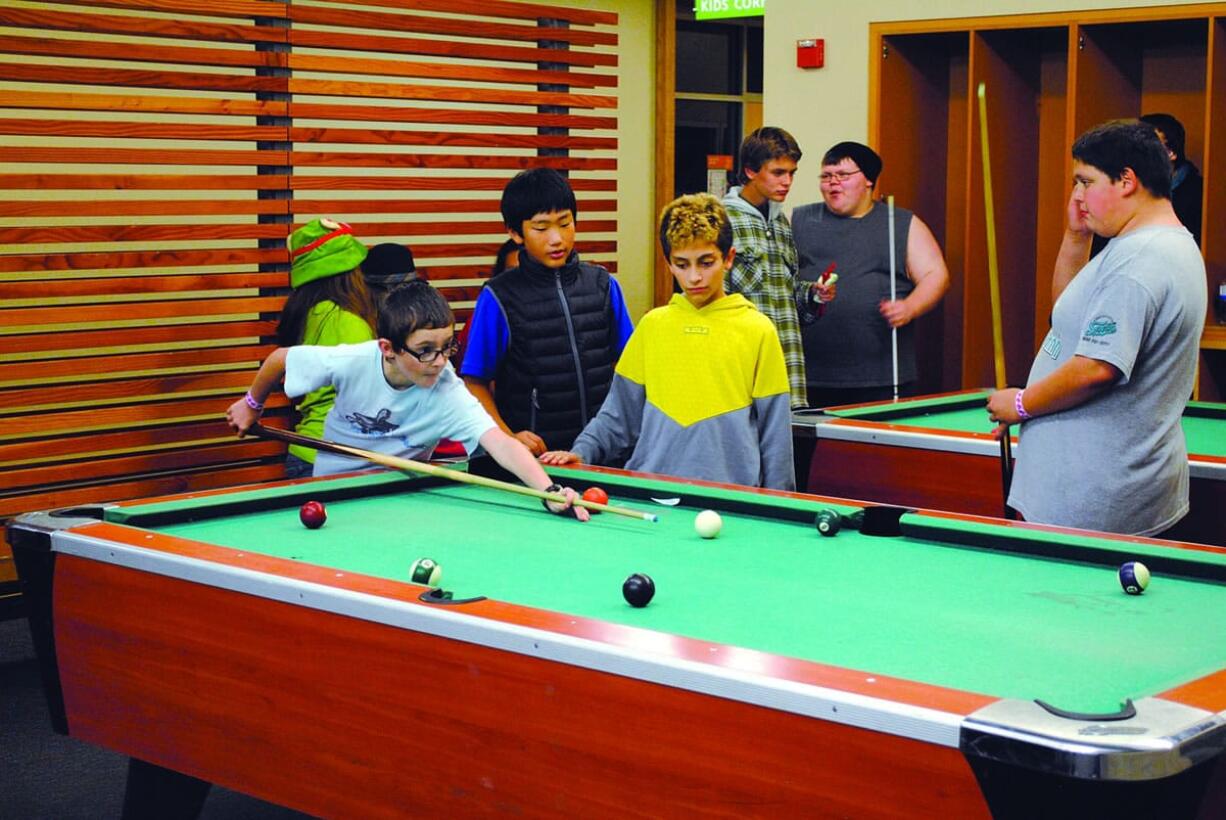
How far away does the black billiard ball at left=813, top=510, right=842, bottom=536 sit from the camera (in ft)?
9.56

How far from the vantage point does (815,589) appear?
8.19 feet

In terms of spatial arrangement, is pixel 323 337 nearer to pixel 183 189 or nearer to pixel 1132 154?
pixel 183 189

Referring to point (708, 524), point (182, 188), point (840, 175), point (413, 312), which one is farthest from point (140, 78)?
point (708, 524)

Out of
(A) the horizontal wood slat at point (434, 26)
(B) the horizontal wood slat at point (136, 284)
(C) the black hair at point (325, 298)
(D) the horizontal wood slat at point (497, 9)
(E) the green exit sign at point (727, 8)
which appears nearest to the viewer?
(C) the black hair at point (325, 298)

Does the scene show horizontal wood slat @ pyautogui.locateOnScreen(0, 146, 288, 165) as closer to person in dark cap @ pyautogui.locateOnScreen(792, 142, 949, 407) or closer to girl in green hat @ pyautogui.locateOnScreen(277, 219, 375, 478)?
girl in green hat @ pyautogui.locateOnScreen(277, 219, 375, 478)

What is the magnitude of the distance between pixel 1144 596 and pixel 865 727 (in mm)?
863

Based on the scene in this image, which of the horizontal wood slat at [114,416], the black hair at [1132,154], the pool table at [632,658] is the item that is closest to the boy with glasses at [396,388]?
the pool table at [632,658]

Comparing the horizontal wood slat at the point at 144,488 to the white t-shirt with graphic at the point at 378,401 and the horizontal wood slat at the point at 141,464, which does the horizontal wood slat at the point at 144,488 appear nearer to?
the horizontal wood slat at the point at 141,464

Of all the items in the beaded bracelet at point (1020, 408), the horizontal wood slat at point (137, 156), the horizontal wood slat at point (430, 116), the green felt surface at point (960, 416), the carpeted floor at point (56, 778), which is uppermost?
the horizontal wood slat at point (430, 116)

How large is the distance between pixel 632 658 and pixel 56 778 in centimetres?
233

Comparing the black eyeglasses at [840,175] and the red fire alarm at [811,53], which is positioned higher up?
the red fire alarm at [811,53]

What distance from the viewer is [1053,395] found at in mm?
3186

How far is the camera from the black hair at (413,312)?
3459 mm

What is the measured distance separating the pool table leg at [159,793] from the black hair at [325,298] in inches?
80.1
